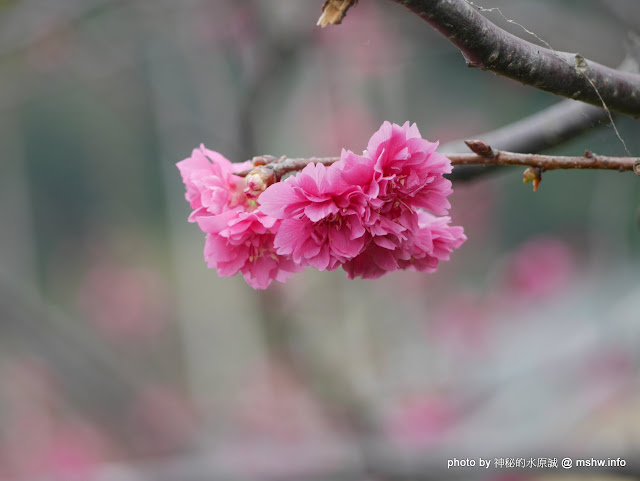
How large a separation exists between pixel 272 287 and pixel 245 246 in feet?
3.68

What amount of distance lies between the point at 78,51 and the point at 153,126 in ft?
2.61

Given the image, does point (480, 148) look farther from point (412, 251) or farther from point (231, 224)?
point (231, 224)

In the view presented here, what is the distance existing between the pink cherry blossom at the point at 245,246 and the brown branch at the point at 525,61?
235mm

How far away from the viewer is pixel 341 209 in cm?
56

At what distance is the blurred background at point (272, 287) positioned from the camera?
202 centimetres

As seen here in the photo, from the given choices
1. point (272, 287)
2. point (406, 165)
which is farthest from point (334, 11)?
point (272, 287)

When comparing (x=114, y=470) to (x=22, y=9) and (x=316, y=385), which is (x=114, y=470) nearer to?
(x=316, y=385)

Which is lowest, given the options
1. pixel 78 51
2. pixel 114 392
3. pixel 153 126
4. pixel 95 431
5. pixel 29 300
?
pixel 95 431

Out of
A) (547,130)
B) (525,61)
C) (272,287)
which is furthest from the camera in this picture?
(272,287)

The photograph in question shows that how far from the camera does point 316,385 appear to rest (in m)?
2.16

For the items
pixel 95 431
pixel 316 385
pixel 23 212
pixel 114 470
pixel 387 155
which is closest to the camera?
pixel 387 155

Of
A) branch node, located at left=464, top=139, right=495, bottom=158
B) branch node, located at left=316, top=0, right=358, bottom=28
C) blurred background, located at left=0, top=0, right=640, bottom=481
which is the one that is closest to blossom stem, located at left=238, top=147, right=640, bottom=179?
branch node, located at left=464, top=139, right=495, bottom=158

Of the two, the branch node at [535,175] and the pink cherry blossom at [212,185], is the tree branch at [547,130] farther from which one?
the pink cherry blossom at [212,185]

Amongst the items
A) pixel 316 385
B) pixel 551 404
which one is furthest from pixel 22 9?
pixel 551 404
